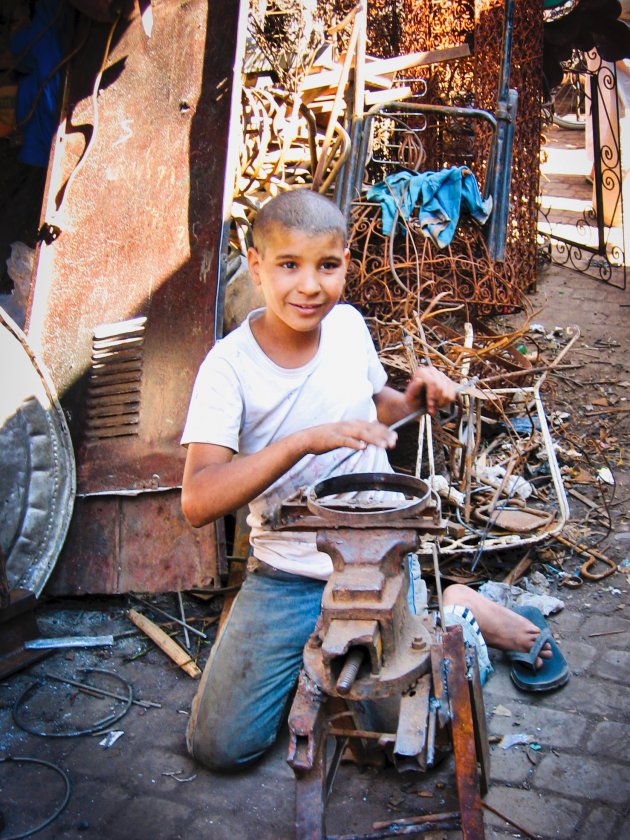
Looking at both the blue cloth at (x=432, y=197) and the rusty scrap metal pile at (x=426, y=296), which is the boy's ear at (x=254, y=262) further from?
the blue cloth at (x=432, y=197)

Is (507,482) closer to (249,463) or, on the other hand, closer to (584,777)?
(584,777)

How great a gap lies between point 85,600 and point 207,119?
2325 millimetres

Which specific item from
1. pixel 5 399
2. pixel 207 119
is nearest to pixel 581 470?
pixel 207 119

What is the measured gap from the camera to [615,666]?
123 inches

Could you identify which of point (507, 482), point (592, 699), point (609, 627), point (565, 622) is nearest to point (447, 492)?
point (507, 482)

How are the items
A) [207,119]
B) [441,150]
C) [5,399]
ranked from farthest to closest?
1. [441,150]
2. [207,119]
3. [5,399]

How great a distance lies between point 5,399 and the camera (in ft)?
11.9

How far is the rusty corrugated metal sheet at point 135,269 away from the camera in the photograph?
3662 millimetres

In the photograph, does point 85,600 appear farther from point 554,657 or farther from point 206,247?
point 554,657

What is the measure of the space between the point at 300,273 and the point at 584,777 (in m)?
1.75

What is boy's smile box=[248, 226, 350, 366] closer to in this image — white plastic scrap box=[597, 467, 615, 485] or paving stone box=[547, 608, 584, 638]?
paving stone box=[547, 608, 584, 638]

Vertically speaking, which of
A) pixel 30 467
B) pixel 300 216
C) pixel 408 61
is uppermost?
pixel 408 61

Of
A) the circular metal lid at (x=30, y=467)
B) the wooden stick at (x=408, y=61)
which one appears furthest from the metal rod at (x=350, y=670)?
the wooden stick at (x=408, y=61)

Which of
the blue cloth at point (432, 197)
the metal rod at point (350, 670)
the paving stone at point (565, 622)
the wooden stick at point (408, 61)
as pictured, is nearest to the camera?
the metal rod at point (350, 670)
